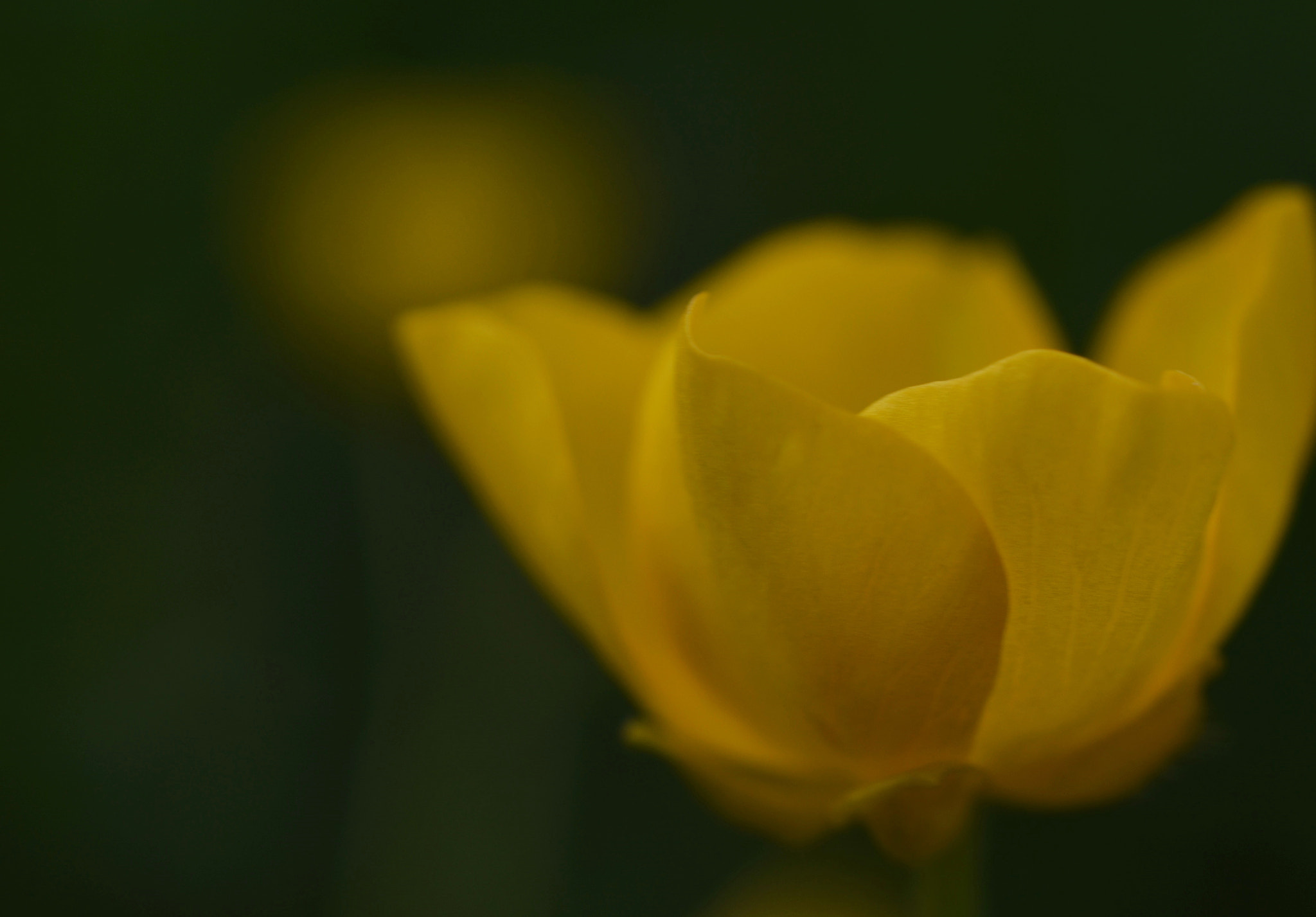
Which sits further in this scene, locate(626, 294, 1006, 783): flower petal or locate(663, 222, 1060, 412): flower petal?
locate(663, 222, 1060, 412): flower petal

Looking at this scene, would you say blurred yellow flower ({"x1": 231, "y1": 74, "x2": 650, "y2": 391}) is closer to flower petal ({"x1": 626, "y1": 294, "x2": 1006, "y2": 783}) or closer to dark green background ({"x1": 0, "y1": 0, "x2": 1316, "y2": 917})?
dark green background ({"x1": 0, "y1": 0, "x2": 1316, "y2": 917})

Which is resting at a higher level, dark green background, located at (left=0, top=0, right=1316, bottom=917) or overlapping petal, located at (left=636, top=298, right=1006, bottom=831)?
overlapping petal, located at (left=636, top=298, right=1006, bottom=831)

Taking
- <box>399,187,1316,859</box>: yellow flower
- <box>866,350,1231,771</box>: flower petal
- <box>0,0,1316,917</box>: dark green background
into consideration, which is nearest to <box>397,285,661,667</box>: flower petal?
<box>399,187,1316,859</box>: yellow flower

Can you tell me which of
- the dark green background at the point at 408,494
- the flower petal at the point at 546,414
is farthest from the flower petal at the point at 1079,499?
the dark green background at the point at 408,494

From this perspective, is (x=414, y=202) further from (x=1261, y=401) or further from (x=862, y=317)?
(x=1261, y=401)

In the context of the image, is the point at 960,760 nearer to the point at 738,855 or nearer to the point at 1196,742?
the point at 1196,742

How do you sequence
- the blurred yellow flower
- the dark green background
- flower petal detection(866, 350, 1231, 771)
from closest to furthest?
flower petal detection(866, 350, 1231, 771) → the dark green background → the blurred yellow flower

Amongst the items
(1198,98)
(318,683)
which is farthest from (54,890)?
(1198,98)

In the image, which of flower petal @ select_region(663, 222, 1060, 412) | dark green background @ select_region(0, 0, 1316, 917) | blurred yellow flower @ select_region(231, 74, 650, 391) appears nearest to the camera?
flower petal @ select_region(663, 222, 1060, 412)
